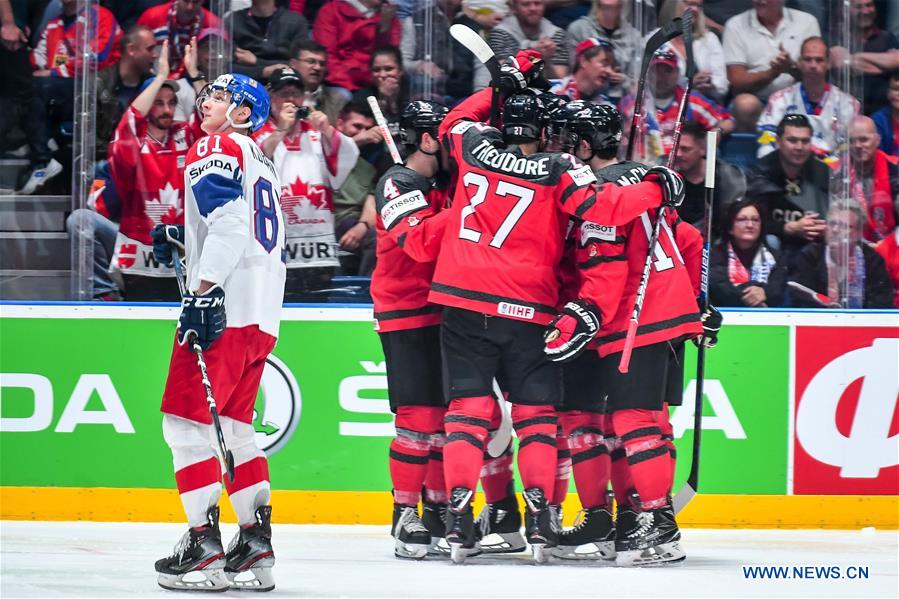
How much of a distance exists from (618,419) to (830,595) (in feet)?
2.91

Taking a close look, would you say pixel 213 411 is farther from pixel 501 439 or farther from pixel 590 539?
pixel 590 539

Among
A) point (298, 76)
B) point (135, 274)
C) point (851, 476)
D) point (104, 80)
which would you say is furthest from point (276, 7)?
point (851, 476)

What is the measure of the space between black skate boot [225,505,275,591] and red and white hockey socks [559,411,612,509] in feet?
3.86

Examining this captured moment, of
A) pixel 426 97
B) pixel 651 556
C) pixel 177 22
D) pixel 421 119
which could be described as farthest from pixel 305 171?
pixel 651 556

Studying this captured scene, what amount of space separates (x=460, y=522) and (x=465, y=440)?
0.88 feet

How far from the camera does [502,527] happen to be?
190 inches

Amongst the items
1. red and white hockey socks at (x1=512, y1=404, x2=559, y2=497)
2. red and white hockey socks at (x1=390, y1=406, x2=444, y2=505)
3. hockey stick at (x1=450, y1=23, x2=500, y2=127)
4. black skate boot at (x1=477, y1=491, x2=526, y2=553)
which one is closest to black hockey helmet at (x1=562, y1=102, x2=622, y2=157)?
hockey stick at (x1=450, y1=23, x2=500, y2=127)

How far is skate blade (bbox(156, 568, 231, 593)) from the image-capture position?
3.97m

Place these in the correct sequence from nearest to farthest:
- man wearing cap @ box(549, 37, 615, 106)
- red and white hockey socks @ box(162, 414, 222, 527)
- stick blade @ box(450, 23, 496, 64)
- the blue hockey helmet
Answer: red and white hockey socks @ box(162, 414, 222, 527) < the blue hockey helmet < stick blade @ box(450, 23, 496, 64) < man wearing cap @ box(549, 37, 615, 106)

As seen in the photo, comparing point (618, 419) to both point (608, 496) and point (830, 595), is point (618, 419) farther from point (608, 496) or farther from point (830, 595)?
point (830, 595)

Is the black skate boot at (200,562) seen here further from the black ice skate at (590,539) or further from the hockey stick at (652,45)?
the hockey stick at (652,45)

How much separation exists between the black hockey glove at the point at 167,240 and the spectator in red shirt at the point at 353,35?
6.52 feet

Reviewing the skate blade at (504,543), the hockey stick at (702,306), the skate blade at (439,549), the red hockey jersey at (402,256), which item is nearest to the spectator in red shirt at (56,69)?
the red hockey jersey at (402,256)

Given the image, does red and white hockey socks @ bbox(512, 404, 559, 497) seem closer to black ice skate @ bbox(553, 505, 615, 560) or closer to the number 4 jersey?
black ice skate @ bbox(553, 505, 615, 560)
